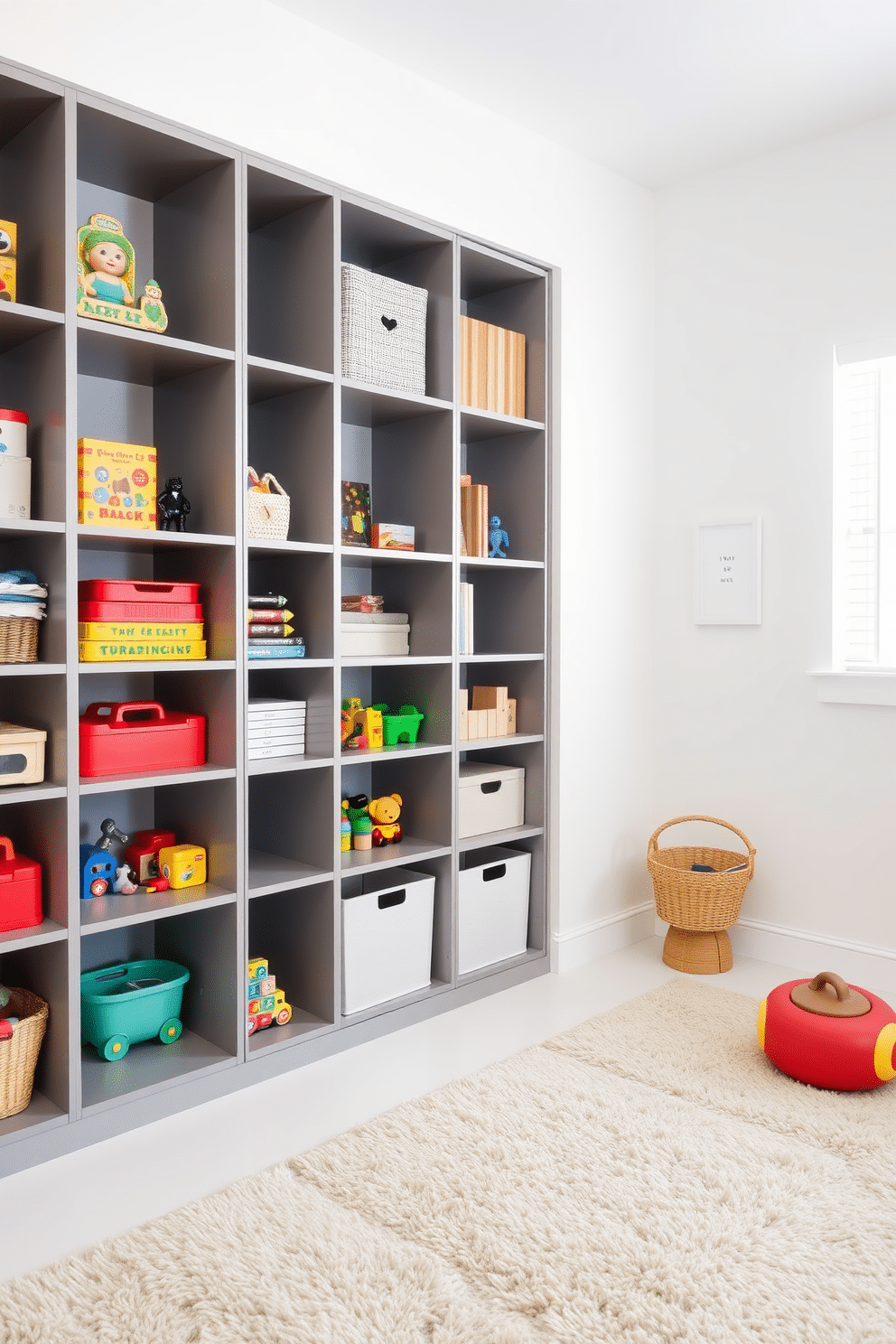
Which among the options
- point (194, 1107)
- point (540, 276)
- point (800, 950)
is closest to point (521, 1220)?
point (194, 1107)

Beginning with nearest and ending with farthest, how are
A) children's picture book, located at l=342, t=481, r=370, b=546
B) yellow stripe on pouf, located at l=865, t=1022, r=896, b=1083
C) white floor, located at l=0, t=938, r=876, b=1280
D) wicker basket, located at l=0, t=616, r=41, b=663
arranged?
white floor, located at l=0, t=938, r=876, b=1280 < wicker basket, located at l=0, t=616, r=41, b=663 < yellow stripe on pouf, located at l=865, t=1022, r=896, b=1083 < children's picture book, located at l=342, t=481, r=370, b=546

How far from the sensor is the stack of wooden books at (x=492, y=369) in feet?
9.68

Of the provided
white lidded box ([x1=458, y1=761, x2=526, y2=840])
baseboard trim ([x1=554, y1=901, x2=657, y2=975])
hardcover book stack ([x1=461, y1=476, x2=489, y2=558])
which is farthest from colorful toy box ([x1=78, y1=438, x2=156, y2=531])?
baseboard trim ([x1=554, y1=901, x2=657, y2=975])

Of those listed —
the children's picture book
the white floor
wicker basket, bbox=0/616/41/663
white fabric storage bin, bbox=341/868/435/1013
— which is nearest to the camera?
the white floor

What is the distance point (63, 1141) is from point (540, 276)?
274 centimetres

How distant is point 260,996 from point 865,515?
2.32 metres

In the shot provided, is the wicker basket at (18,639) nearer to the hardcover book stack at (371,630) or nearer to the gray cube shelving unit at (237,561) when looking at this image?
the gray cube shelving unit at (237,561)

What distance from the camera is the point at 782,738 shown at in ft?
10.8

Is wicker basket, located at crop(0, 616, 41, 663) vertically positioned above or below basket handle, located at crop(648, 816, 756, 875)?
above

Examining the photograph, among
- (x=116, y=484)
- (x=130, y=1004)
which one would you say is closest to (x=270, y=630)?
(x=116, y=484)

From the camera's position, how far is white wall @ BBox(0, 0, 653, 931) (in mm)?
2229

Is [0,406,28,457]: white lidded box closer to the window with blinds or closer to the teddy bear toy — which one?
the teddy bear toy

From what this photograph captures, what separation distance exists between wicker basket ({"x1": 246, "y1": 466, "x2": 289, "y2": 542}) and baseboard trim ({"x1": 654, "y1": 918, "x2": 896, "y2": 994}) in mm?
2093

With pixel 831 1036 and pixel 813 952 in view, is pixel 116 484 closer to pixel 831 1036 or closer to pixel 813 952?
pixel 831 1036
